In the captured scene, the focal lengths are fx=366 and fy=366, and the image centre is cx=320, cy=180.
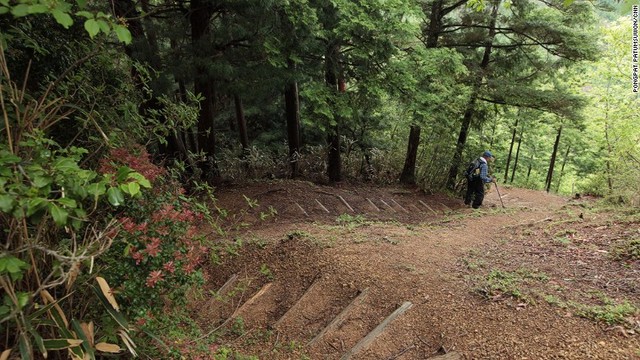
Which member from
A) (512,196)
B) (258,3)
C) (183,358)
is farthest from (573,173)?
(183,358)

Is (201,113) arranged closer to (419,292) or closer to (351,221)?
(351,221)

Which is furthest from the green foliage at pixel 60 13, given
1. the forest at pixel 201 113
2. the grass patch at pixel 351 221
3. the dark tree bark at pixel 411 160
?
the dark tree bark at pixel 411 160

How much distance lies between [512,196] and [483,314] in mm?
12689

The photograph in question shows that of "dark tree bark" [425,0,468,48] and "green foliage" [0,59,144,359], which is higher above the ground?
"dark tree bark" [425,0,468,48]

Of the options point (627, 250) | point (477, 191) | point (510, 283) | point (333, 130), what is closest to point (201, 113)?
point (333, 130)

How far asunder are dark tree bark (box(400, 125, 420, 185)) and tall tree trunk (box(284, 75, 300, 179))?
3.82 meters

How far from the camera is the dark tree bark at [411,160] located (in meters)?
11.9

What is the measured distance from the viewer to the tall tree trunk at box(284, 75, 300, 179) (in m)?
10.0

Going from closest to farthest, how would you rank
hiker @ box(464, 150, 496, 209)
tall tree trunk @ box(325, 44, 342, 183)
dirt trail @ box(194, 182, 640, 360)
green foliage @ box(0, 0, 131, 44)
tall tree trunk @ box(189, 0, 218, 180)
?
green foliage @ box(0, 0, 131, 44)
dirt trail @ box(194, 182, 640, 360)
tall tree trunk @ box(189, 0, 218, 180)
tall tree trunk @ box(325, 44, 342, 183)
hiker @ box(464, 150, 496, 209)

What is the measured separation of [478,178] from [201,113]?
23.8 feet

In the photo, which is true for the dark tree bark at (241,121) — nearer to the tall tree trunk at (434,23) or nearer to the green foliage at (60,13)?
the tall tree trunk at (434,23)

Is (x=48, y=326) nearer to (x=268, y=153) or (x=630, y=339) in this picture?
(x=630, y=339)

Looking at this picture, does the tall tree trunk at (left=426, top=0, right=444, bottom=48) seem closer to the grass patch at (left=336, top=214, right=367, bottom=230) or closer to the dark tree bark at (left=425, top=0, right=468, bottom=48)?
the dark tree bark at (left=425, top=0, right=468, bottom=48)

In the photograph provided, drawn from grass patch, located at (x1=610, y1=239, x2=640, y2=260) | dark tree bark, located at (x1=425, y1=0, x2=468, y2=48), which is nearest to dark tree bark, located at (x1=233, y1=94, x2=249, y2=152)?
dark tree bark, located at (x1=425, y1=0, x2=468, y2=48)
